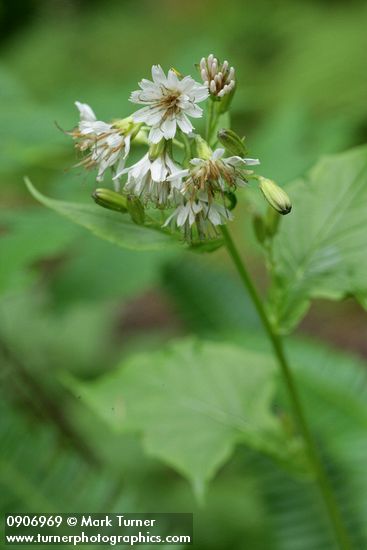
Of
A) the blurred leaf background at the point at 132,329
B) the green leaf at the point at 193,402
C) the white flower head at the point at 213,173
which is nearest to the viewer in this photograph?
the white flower head at the point at 213,173

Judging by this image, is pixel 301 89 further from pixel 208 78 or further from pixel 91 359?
pixel 208 78

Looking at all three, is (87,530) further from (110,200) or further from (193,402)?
(110,200)

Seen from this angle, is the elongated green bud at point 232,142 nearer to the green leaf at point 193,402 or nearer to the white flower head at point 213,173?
the white flower head at point 213,173

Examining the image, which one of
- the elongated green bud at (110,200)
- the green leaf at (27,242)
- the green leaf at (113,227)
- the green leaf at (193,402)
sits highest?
the elongated green bud at (110,200)

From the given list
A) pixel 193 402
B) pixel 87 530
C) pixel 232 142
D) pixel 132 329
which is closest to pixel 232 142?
pixel 232 142

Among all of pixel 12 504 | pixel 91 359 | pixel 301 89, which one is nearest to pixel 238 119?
pixel 301 89

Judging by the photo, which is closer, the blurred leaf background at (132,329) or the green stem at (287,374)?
the green stem at (287,374)

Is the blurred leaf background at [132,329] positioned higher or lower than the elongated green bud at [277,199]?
lower

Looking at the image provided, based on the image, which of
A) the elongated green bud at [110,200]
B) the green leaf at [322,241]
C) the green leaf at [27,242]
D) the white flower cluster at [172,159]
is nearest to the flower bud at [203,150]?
the white flower cluster at [172,159]
